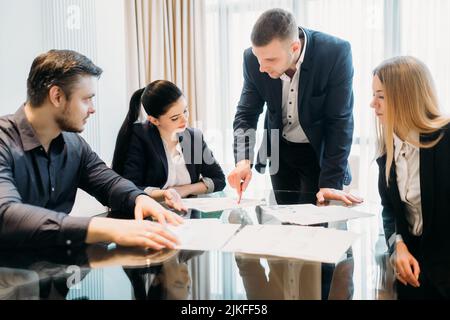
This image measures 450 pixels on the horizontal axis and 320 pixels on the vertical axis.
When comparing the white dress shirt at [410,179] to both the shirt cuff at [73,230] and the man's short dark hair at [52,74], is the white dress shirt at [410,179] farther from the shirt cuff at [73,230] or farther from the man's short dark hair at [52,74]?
the man's short dark hair at [52,74]

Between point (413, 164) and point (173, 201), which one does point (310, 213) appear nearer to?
point (413, 164)

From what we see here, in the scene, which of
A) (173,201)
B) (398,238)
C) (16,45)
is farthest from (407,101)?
(16,45)

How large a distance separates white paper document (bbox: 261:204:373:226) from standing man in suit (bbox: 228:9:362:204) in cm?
18

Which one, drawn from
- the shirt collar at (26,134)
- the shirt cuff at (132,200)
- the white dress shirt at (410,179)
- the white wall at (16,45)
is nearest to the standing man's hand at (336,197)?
the white dress shirt at (410,179)

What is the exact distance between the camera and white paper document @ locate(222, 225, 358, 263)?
1.00m

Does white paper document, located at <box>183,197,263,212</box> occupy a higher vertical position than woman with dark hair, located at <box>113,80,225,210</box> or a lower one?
lower

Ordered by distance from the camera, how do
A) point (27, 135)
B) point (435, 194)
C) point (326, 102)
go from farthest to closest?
point (326, 102) < point (27, 135) < point (435, 194)

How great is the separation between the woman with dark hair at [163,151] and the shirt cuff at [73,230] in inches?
37.5

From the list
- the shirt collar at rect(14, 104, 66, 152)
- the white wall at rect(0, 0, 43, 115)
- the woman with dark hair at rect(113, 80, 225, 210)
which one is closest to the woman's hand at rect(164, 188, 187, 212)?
the woman with dark hair at rect(113, 80, 225, 210)

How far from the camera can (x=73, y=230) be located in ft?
A: 3.55

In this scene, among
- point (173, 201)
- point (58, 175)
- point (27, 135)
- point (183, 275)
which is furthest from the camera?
point (173, 201)

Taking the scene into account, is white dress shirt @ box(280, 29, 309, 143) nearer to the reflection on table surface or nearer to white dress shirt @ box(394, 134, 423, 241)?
white dress shirt @ box(394, 134, 423, 241)

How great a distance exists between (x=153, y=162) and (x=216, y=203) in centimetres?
55

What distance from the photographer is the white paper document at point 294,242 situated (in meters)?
1.00
